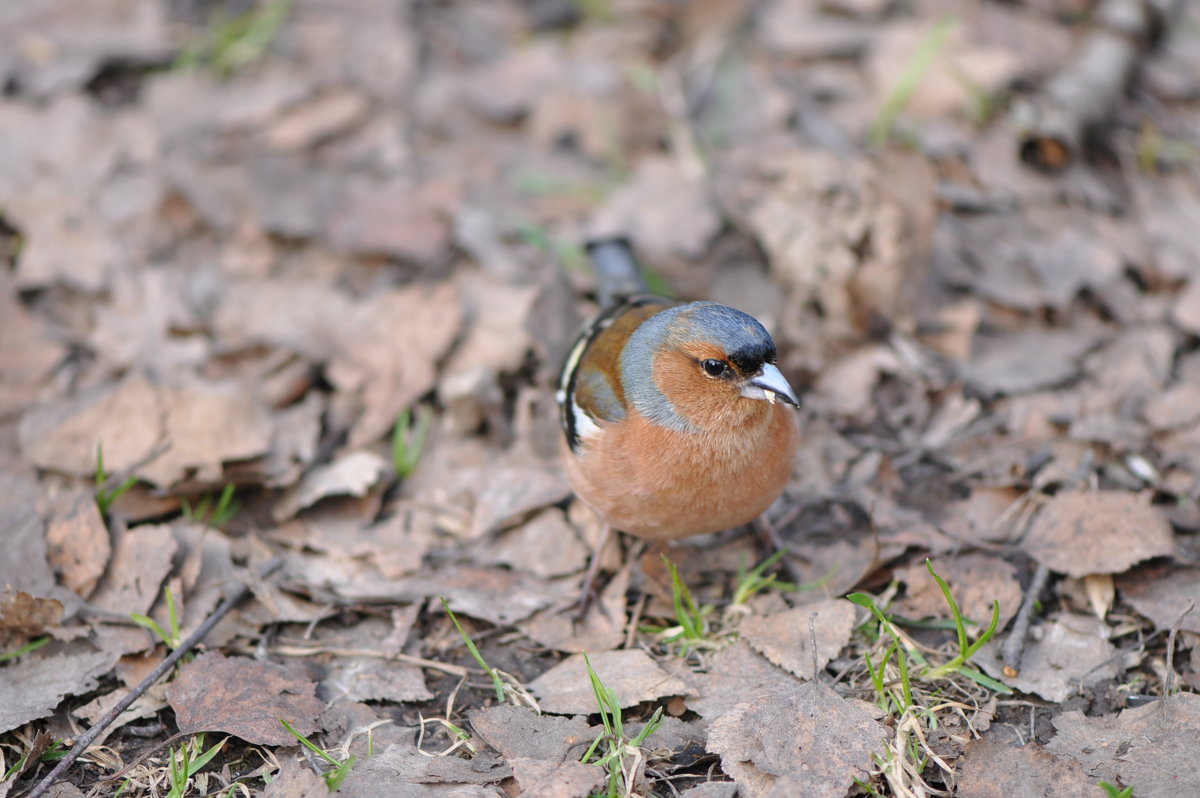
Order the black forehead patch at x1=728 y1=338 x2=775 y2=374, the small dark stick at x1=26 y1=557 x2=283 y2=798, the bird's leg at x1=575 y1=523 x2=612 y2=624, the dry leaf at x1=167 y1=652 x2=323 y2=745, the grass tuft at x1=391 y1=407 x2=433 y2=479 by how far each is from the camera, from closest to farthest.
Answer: the small dark stick at x1=26 y1=557 x2=283 y2=798, the dry leaf at x1=167 y1=652 x2=323 y2=745, the black forehead patch at x1=728 y1=338 x2=775 y2=374, the bird's leg at x1=575 y1=523 x2=612 y2=624, the grass tuft at x1=391 y1=407 x2=433 y2=479

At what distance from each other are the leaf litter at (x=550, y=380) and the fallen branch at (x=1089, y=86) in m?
0.12

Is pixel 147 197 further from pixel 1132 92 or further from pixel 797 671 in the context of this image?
→ pixel 1132 92

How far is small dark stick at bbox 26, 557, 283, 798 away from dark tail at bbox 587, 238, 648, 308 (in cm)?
191

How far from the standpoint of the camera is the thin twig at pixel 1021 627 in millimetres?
3529

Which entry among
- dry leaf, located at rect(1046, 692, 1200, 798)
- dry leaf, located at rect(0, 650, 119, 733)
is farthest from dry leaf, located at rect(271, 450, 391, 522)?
dry leaf, located at rect(1046, 692, 1200, 798)

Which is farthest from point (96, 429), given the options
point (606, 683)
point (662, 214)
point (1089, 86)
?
point (1089, 86)

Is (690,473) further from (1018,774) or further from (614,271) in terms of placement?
(614,271)

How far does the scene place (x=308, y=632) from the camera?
3.88m

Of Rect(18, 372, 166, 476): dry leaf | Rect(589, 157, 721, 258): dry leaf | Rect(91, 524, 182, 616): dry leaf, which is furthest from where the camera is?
Rect(589, 157, 721, 258): dry leaf

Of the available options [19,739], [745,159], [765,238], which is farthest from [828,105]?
[19,739]

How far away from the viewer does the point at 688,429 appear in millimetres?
3730

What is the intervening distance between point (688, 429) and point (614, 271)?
1441 millimetres

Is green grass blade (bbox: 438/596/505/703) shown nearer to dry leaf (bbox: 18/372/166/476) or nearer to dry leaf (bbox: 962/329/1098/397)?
dry leaf (bbox: 18/372/166/476)

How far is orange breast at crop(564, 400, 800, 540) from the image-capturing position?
12.1 feet
